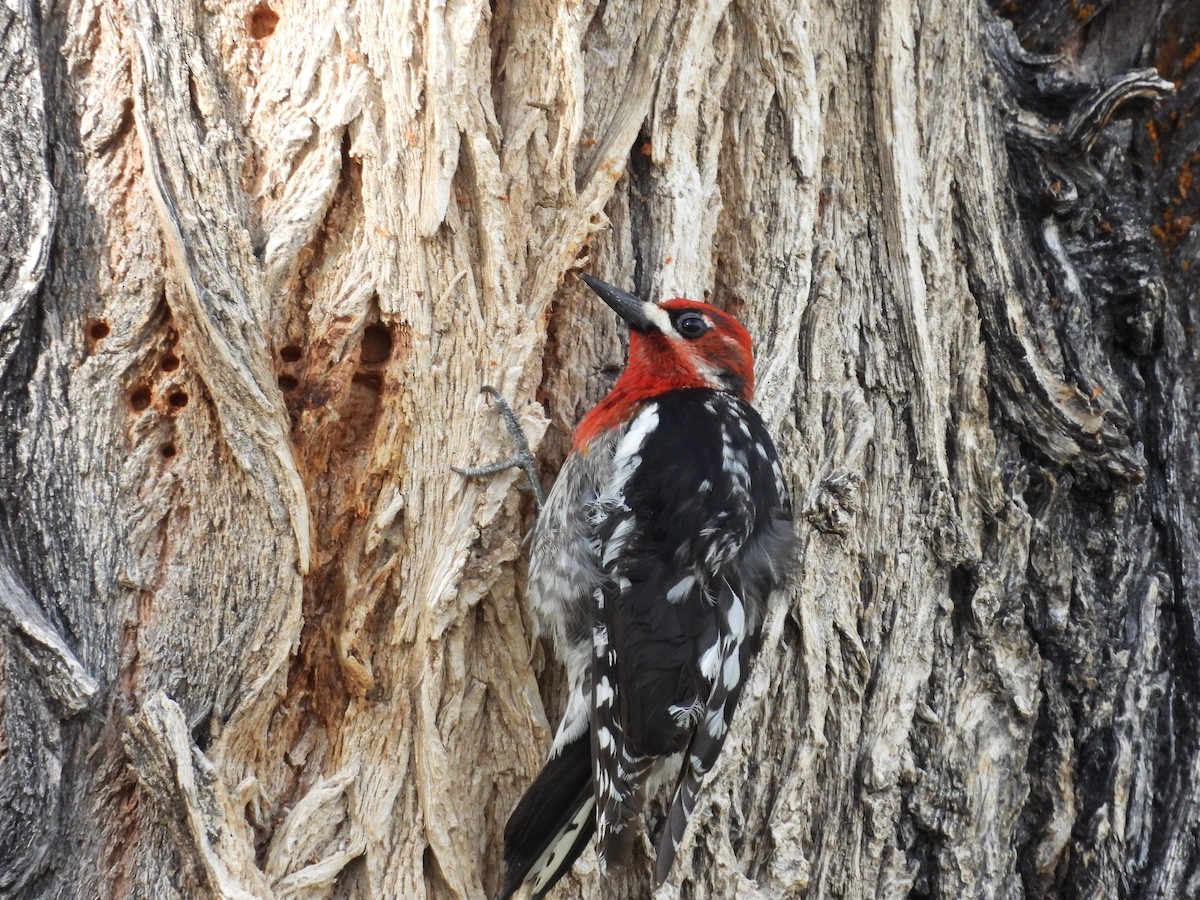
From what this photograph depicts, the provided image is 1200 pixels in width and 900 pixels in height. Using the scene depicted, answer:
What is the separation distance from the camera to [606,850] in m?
2.51

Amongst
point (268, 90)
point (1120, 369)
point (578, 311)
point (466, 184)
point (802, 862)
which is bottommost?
point (802, 862)

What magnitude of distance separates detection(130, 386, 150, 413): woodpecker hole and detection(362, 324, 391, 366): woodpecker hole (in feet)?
1.76

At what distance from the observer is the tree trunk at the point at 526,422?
2.40 metres

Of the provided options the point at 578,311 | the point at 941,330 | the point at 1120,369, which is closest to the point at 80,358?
the point at 578,311

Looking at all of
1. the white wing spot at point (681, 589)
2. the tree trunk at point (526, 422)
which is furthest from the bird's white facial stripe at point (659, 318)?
the white wing spot at point (681, 589)

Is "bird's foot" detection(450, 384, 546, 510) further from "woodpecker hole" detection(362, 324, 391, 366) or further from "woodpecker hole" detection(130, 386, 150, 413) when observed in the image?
"woodpecker hole" detection(130, 386, 150, 413)

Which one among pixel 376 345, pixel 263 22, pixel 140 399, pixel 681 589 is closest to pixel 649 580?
pixel 681 589

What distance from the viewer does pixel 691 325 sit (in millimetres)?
3076

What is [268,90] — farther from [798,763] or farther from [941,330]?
[798,763]

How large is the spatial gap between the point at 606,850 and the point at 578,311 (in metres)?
1.47

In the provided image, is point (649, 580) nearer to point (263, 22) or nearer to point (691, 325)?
point (691, 325)

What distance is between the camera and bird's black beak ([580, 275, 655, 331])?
2863mm

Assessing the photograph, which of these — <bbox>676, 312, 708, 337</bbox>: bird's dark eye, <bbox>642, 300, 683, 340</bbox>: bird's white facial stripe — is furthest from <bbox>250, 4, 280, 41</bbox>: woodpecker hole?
<bbox>676, 312, 708, 337</bbox>: bird's dark eye

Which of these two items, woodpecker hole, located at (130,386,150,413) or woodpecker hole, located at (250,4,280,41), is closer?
woodpecker hole, located at (130,386,150,413)
